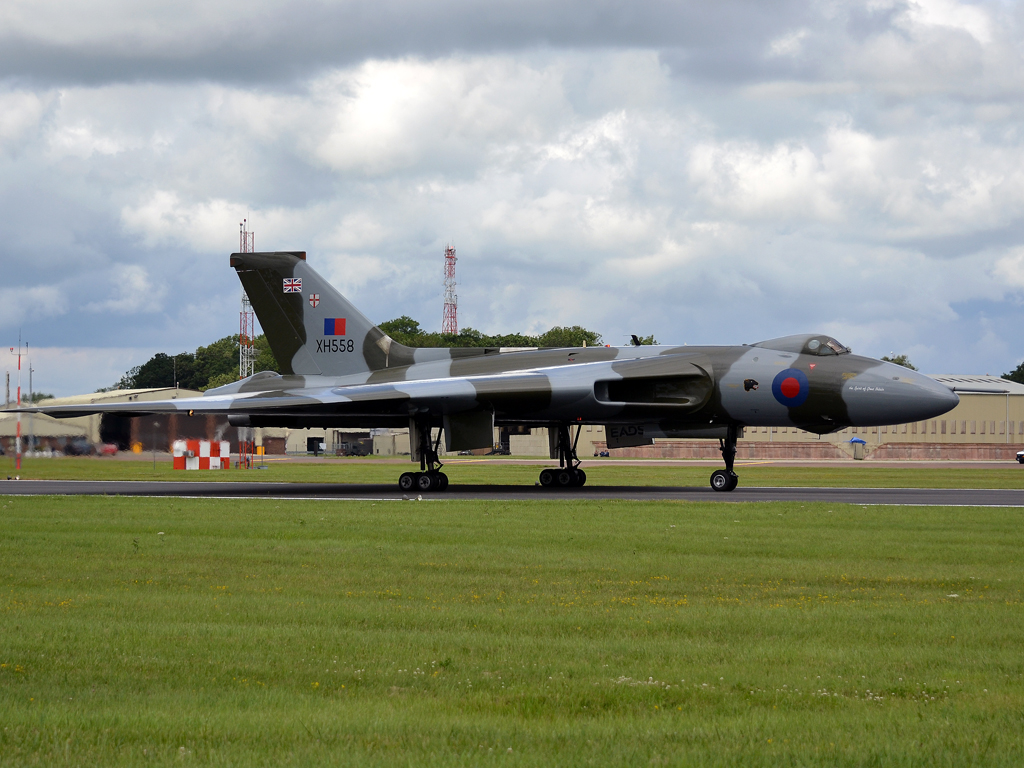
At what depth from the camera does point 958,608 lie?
8.38 m

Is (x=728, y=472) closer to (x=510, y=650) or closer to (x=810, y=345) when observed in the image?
(x=810, y=345)

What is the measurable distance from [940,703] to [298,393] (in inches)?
895

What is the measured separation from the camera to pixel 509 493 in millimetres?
23859

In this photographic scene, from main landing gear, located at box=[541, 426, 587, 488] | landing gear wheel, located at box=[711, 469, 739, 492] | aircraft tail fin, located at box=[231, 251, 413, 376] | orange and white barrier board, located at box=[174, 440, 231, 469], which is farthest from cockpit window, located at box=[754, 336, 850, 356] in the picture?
orange and white barrier board, located at box=[174, 440, 231, 469]

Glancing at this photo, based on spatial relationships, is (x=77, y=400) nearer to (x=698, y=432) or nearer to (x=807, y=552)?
(x=698, y=432)

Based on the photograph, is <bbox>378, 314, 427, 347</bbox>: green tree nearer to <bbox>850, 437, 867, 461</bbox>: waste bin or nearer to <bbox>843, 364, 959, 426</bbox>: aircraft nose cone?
<bbox>850, 437, 867, 461</bbox>: waste bin

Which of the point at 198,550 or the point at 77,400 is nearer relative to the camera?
the point at 198,550

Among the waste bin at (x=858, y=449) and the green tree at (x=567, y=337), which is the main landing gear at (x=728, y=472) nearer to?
the waste bin at (x=858, y=449)

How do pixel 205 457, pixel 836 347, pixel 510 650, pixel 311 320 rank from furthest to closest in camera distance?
pixel 205 457
pixel 311 320
pixel 836 347
pixel 510 650

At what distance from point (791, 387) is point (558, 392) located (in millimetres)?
5266

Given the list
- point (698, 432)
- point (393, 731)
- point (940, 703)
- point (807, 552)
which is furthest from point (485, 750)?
point (698, 432)

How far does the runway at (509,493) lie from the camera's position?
2133cm

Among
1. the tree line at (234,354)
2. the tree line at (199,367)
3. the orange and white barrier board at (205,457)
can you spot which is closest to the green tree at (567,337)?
the tree line at (234,354)

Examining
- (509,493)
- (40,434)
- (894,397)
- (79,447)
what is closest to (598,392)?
(509,493)
